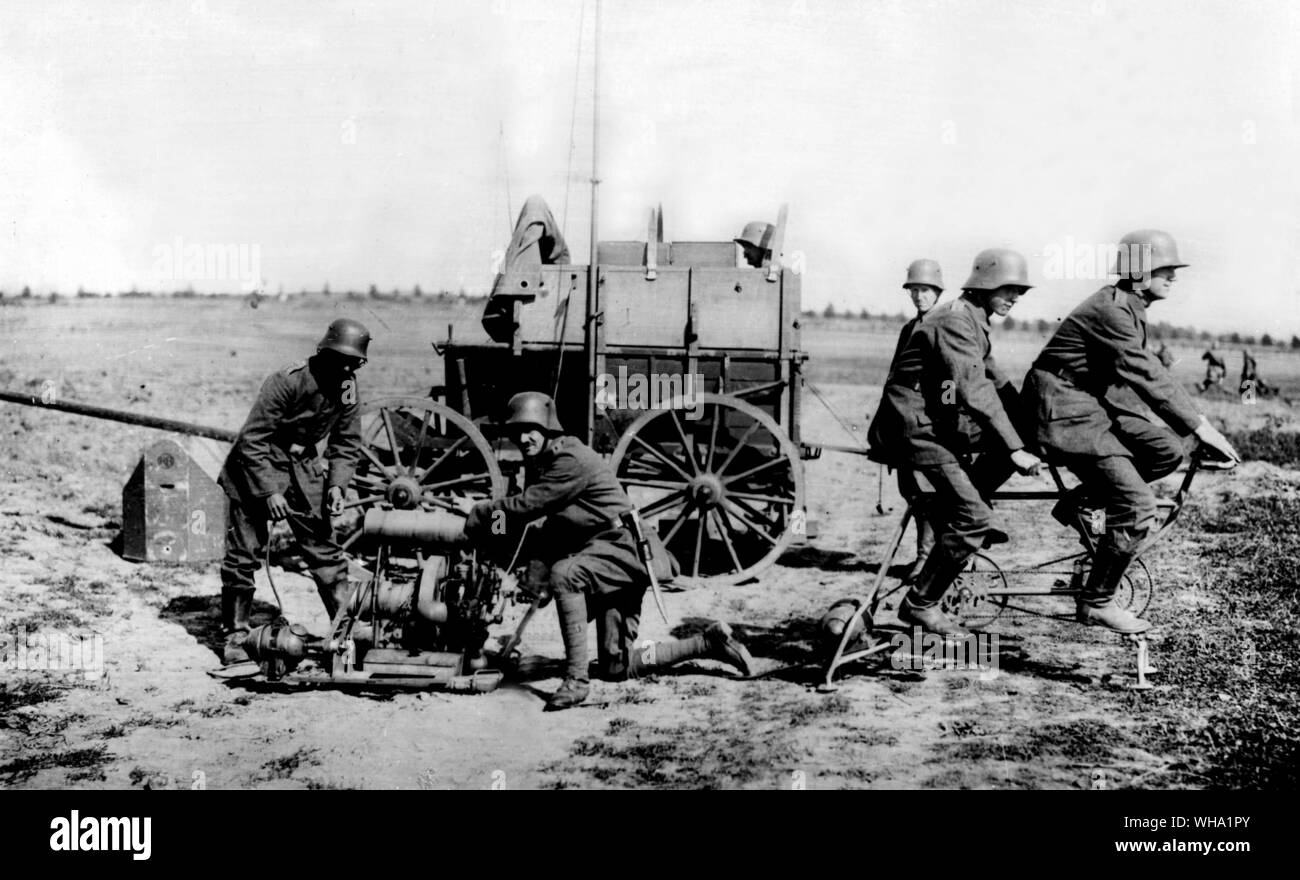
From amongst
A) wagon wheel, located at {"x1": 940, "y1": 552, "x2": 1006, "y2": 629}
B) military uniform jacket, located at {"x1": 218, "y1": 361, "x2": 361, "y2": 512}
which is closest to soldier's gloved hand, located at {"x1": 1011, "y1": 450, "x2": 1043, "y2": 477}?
wagon wheel, located at {"x1": 940, "y1": 552, "x2": 1006, "y2": 629}

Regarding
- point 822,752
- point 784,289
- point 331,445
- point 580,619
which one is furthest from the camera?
A: point 784,289

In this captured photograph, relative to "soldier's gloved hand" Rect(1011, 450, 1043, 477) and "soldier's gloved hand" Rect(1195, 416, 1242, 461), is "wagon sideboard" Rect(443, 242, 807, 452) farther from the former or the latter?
"soldier's gloved hand" Rect(1195, 416, 1242, 461)

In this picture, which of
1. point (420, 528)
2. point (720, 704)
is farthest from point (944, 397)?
point (420, 528)

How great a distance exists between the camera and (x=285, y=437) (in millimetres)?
6887

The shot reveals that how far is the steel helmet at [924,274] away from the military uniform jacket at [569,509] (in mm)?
3310

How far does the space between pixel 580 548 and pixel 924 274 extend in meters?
3.73

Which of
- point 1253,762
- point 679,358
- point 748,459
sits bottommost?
point 1253,762

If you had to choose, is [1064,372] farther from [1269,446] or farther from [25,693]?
[1269,446]

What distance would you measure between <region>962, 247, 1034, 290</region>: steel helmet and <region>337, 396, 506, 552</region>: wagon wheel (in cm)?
412

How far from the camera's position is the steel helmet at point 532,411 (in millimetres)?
5918
